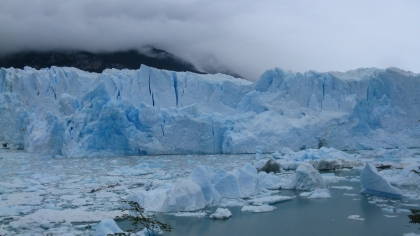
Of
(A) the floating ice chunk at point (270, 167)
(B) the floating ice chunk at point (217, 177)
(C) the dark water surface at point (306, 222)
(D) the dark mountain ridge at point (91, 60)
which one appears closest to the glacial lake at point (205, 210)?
(C) the dark water surface at point (306, 222)

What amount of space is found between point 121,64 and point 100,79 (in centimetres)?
1395

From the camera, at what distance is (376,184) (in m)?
7.35

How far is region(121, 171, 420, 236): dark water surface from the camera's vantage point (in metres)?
5.26

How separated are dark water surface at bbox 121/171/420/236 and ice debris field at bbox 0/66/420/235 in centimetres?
Result: 196

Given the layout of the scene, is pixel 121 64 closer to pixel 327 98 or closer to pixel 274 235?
pixel 327 98

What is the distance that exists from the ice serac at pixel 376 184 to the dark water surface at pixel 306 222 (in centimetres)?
31

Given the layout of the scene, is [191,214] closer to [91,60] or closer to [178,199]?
[178,199]

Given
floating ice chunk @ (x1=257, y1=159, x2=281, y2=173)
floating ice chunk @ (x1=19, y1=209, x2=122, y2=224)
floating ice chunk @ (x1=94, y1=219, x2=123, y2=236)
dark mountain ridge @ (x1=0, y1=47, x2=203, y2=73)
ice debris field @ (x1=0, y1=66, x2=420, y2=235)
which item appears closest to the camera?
floating ice chunk @ (x1=94, y1=219, x2=123, y2=236)

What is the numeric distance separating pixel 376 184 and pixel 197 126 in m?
9.76

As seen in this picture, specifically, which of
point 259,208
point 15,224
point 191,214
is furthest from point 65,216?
point 259,208

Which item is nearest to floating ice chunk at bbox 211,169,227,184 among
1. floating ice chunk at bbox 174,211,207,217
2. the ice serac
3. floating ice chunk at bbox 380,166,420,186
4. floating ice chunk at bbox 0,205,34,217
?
floating ice chunk at bbox 174,211,207,217

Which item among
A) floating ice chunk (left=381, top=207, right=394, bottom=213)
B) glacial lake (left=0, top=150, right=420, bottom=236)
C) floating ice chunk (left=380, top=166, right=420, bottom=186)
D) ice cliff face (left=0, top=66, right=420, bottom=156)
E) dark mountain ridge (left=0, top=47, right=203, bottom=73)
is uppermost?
dark mountain ridge (left=0, top=47, right=203, bottom=73)

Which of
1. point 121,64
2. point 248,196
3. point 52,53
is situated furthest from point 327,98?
point 52,53

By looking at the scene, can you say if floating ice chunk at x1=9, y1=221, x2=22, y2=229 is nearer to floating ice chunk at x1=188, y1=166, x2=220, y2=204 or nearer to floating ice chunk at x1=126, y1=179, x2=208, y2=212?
floating ice chunk at x1=126, y1=179, x2=208, y2=212
